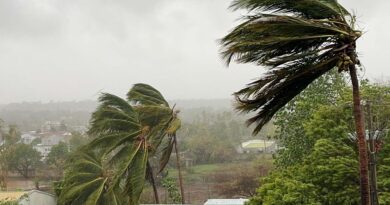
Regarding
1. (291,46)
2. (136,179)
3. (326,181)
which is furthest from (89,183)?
(291,46)

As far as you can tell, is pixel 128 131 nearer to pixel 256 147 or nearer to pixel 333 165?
pixel 333 165

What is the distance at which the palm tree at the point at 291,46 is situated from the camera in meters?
4.28

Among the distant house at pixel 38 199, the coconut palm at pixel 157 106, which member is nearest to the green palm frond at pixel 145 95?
the coconut palm at pixel 157 106

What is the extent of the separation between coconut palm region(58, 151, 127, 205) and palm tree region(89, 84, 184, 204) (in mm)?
670

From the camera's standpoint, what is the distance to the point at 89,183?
14.4 metres

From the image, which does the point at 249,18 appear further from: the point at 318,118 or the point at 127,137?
the point at 127,137

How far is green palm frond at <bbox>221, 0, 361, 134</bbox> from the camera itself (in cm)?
428

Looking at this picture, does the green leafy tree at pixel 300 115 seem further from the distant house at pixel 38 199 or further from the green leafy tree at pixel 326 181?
the distant house at pixel 38 199

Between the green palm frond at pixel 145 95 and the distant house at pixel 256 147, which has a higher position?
the green palm frond at pixel 145 95

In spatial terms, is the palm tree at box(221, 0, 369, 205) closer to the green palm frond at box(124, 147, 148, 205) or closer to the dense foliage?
the dense foliage

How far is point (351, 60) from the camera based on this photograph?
172 inches

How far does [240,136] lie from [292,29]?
76.7 meters

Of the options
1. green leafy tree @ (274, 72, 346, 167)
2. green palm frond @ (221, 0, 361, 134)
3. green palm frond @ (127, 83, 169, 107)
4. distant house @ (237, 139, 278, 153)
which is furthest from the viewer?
distant house @ (237, 139, 278, 153)

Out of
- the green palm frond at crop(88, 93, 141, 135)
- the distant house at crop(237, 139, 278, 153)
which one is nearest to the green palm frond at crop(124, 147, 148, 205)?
the green palm frond at crop(88, 93, 141, 135)
